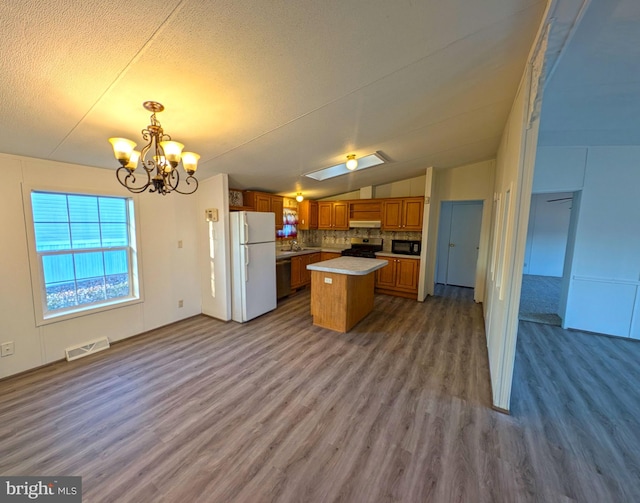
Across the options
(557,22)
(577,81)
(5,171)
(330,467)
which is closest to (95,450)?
(330,467)

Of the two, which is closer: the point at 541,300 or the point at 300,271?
the point at 541,300

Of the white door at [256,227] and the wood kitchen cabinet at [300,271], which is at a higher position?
the white door at [256,227]

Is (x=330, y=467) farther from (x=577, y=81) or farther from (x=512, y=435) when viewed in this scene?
(x=577, y=81)

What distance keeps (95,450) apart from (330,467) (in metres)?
1.60

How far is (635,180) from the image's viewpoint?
3215 mm

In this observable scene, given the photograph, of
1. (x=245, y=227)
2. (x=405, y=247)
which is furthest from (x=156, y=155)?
(x=405, y=247)

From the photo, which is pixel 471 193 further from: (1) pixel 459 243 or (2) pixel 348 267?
(2) pixel 348 267

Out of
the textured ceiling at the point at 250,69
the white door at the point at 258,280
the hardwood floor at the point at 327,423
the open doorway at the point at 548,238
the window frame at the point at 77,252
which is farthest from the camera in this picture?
the open doorway at the point at 548,238

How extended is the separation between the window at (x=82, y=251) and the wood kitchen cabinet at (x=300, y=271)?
2783 millimetres

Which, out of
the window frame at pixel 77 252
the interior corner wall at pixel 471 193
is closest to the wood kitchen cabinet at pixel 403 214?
the interior corner wall at pixel 471 193

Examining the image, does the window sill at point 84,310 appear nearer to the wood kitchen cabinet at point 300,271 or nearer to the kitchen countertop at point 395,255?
the wood kitchen cabinet at point 300,271

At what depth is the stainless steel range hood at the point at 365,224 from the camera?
5657 millimetres

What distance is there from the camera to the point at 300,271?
560cm

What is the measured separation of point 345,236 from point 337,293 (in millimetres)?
3118
